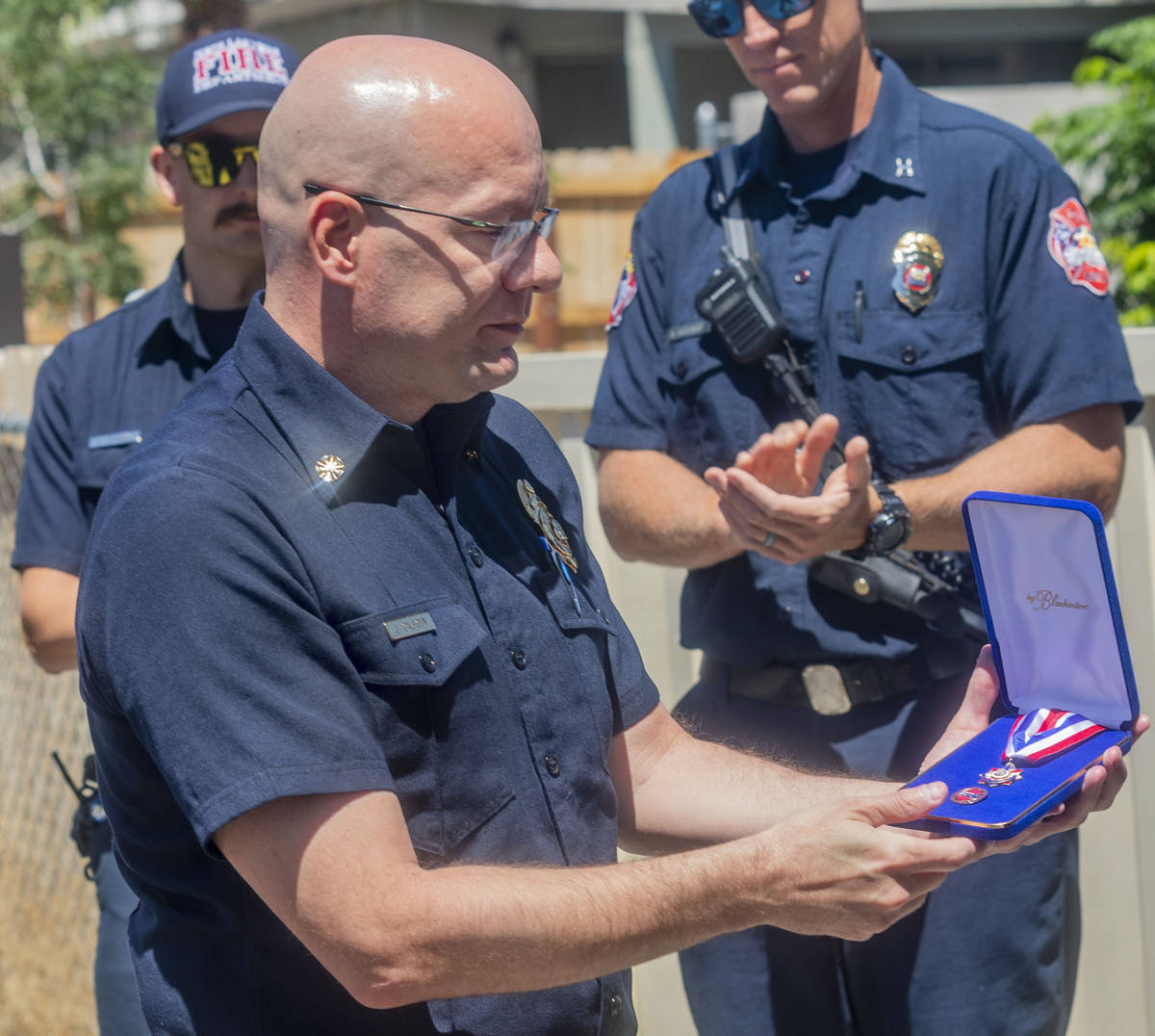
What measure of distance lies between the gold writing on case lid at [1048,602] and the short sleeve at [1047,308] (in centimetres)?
73

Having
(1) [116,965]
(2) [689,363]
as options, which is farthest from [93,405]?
(2) [689,363]

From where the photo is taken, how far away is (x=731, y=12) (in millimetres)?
2676

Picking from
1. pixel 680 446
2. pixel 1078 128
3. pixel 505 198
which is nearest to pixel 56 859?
pixel 680 446

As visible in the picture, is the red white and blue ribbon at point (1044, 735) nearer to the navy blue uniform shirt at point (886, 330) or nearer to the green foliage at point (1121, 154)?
the navy blue uniform shirt at point (886, 330)

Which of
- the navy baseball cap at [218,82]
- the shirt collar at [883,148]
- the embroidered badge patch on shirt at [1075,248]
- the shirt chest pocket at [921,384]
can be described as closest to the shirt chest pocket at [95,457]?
the navy baseball cap at [218,82]

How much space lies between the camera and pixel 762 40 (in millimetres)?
2639

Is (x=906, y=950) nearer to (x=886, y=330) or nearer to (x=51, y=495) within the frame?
(x=886, y=330)

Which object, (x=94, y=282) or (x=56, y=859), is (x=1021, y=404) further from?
(x=94, y=282)

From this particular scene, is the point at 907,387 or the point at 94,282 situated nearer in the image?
the point at 907,387

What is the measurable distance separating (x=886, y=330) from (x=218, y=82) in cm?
150

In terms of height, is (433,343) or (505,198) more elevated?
(505,198)

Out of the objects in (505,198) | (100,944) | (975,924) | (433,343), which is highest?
(505,198)

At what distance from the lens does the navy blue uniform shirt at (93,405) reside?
2.91m

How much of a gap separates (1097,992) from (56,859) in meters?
3.18
